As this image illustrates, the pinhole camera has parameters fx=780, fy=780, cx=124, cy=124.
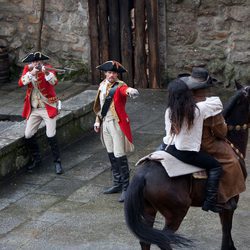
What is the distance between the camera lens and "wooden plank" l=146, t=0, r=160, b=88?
1353 centimetres

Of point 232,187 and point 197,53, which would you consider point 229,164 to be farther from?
point 197,53

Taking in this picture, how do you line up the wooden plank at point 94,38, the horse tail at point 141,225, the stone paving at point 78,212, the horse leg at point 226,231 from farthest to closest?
the wooden plank at point 94,38, the stone paving at point 78,212, the horse leg at point 226,231, the horse tail at point 141,225

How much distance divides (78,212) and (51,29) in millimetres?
6336

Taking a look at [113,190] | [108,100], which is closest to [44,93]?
[108,100]

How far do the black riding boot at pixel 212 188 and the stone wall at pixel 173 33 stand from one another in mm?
6444

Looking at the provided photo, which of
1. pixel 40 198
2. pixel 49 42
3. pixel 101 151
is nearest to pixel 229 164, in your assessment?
pixel 40 198

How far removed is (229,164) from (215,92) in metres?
6.33

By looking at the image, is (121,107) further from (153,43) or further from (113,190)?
(153,43)

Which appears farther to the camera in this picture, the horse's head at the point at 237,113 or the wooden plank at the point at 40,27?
the wooden plank at the point at 40,27

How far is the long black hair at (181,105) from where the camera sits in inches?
275

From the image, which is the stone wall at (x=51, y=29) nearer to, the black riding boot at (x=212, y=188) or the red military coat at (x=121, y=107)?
the red military coat at (x=121, y=107)

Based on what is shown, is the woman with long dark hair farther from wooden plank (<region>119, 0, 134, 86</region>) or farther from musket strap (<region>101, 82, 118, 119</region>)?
wooden plank (<region>119, 0, 134, 86</region>)

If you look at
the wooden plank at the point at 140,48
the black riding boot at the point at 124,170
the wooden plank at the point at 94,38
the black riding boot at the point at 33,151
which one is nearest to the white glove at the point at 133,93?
the black riding boot at the point at 124,170

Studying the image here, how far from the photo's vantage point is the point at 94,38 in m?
14.1
